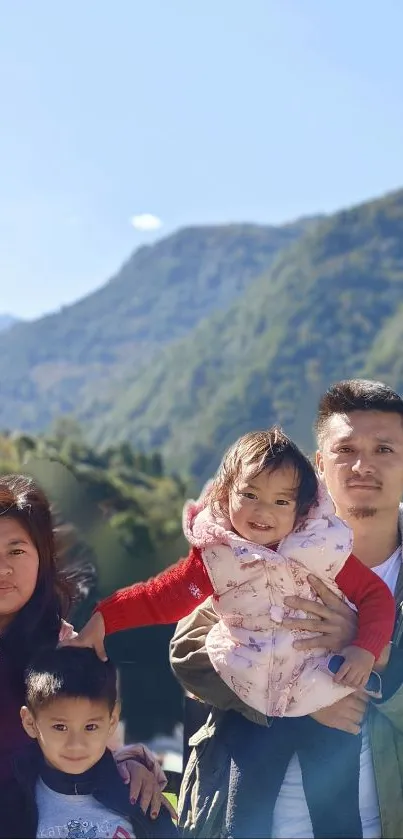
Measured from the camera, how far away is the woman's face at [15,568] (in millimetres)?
2529

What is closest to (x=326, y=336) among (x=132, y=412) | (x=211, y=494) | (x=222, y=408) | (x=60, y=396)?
(x=222, y=408)

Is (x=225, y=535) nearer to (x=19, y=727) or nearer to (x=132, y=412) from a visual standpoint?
(x=19, y=727)

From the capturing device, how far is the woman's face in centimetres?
253

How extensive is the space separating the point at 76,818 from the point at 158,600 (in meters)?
0.58

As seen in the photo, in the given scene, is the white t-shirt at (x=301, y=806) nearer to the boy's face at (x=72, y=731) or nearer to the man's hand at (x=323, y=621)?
the man's hand at (x=323, y=621)

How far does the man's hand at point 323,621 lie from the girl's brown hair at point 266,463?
223 millimetres

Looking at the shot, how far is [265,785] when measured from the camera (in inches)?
94.1

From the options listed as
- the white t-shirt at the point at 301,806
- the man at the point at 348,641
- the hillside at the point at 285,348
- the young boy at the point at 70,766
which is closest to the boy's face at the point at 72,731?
the young boy at the point at 70,766

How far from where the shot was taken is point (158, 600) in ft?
8.13

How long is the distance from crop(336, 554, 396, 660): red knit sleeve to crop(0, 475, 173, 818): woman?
68 cm

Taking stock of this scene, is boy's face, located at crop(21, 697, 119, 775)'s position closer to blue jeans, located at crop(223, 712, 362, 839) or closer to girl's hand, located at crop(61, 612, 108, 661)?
girl's hand, located at crop(61, 612, 108, 661)

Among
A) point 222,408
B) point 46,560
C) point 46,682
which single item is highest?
point 222,408

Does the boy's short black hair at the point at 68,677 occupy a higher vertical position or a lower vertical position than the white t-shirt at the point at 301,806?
higher

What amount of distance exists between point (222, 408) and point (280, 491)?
329ft
